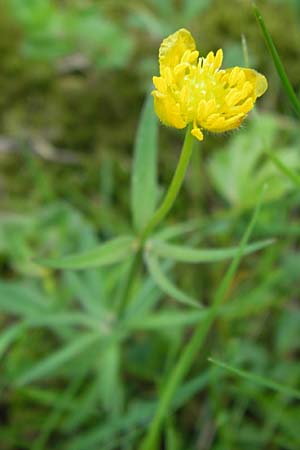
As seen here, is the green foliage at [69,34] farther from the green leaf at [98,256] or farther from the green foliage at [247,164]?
the green leaf at [98,256]

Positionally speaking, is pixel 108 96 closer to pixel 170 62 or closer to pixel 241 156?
pixel 241 156

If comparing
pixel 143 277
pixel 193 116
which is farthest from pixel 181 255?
pixel 143 277

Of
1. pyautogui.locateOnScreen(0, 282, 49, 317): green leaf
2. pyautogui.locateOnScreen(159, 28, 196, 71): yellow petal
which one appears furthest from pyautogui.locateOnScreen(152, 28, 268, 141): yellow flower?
pyautogui.locateOnScreen(0, 282, 49, 317): green leaf

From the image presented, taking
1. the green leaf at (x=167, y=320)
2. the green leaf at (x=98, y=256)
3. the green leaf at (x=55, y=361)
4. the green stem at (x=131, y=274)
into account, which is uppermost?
the green leaf at (x=98, y=256)

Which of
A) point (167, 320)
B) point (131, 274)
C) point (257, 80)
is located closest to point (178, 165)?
point (257, 80)

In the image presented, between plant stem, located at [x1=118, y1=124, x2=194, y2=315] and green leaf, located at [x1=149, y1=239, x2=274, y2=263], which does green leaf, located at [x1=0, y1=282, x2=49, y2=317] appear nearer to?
plant stem, located at [x1=118, y1=124, x2=194, y2=315]

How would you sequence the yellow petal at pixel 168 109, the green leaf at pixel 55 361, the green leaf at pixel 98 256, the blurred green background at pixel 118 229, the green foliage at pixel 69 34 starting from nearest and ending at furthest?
the yellow petal at pixel 168 109 < the green leaf at pixel 98 256 < the green leaf at pixel 55 361 < the blurred green background at pixel 118 229 < the green foliage at pixel 69 34

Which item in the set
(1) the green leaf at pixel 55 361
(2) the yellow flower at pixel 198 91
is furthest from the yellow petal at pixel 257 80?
(1) the green leaf at pixel 55 361
